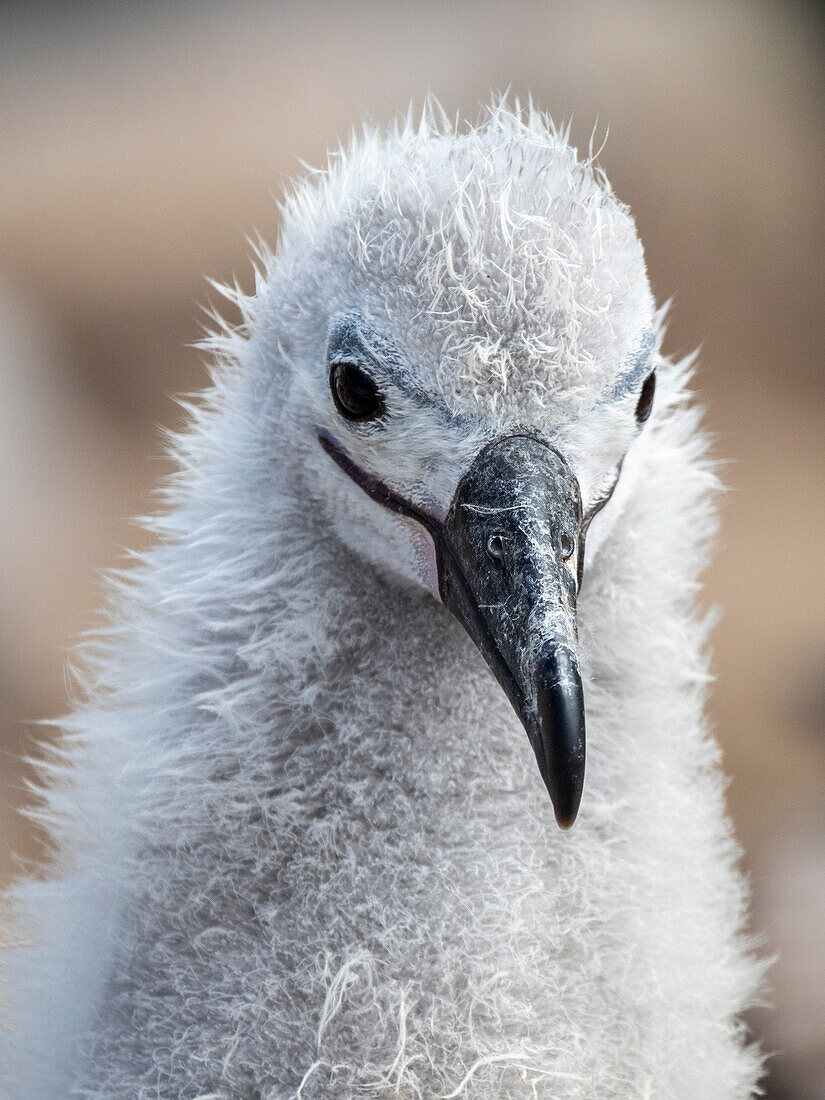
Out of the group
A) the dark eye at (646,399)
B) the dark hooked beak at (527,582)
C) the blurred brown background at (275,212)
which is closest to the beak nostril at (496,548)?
the dark hooked beak at (527,582)

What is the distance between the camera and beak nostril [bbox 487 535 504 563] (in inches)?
37.3

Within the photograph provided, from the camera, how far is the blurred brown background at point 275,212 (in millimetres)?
3449

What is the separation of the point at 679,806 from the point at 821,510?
277cm

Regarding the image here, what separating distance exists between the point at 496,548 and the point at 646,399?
10.5 inches

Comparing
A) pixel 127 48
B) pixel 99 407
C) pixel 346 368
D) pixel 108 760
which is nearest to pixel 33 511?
pixel 99 407

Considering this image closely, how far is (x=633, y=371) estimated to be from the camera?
3.49 ft

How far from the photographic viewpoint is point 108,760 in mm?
1235

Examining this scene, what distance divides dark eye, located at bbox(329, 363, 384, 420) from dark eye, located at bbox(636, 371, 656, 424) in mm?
248

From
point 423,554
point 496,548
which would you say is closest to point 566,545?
point 496,548

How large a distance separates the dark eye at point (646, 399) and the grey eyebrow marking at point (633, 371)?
19mm

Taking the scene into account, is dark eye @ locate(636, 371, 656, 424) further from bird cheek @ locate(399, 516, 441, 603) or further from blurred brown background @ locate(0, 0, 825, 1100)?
blurred brown background @ locate(0, 0, 825, 1100)

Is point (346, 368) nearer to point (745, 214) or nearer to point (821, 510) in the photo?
point (821, 510)

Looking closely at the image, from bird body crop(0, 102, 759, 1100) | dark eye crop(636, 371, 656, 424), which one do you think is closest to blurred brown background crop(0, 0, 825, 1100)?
bird body crop(0, 102, 759, 1100)

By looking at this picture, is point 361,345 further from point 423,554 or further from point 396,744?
point 396,744
